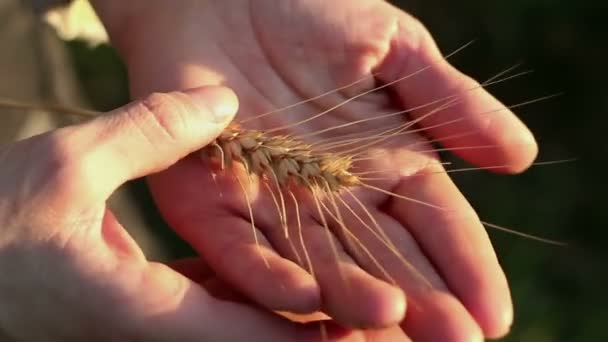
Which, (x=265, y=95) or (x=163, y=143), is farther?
(x=265, y=95)

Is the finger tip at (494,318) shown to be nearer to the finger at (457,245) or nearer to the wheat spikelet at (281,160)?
the finger at (457,245)

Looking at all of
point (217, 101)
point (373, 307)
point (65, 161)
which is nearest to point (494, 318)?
point (373, 307)

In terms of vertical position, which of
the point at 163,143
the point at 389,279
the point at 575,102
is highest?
the point at 163,143

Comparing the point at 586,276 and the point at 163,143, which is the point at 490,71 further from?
the point at 163,143

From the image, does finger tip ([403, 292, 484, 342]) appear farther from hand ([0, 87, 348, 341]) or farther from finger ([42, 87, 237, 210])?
finger ([42, 87, 237, 210])

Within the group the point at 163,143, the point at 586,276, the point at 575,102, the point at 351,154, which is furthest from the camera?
the point at 575,102

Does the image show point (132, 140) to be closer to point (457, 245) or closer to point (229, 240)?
point (229, 240)

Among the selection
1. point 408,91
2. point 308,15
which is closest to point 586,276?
point 408,91
